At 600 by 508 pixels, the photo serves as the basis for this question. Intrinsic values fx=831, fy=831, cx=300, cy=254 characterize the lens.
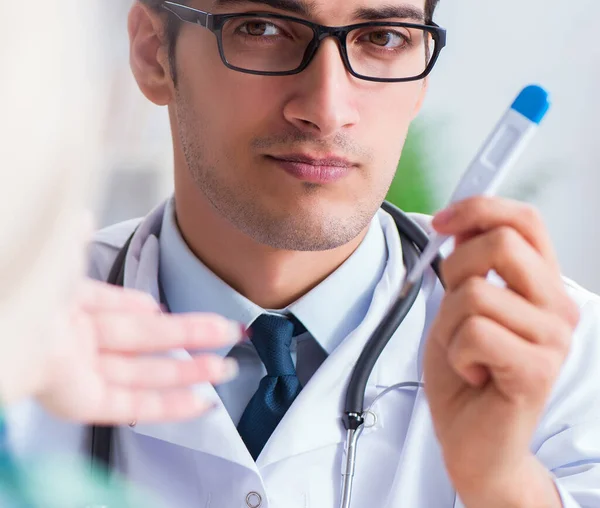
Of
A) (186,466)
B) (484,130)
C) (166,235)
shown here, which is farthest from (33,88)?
(484,130)

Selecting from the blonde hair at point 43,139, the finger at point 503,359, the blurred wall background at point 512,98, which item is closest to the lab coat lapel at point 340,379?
the finger at point 503,359

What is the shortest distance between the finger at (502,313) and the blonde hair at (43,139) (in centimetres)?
30

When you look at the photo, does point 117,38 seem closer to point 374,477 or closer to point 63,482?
point 63,482

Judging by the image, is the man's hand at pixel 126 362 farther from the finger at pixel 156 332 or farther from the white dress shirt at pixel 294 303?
the white dress shirt at pixel 294 303

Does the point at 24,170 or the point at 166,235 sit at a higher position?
the point at 24,170

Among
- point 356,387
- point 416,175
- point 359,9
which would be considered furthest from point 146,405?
point 416,175

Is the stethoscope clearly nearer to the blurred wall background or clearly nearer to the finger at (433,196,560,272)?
the finger at (433,196,560,272)

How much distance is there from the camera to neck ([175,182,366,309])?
0.94m

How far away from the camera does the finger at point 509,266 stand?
0.53 meters

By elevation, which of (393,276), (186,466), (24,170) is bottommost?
(186,466)

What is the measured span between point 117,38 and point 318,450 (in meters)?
0.56

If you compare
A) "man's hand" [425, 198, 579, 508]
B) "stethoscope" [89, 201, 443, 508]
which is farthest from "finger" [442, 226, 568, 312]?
"stethoscope" [89, 201, 443, 508]

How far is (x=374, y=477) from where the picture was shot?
Result: 82 cm

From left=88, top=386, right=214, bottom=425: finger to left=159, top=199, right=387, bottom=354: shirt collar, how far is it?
0.44 m
